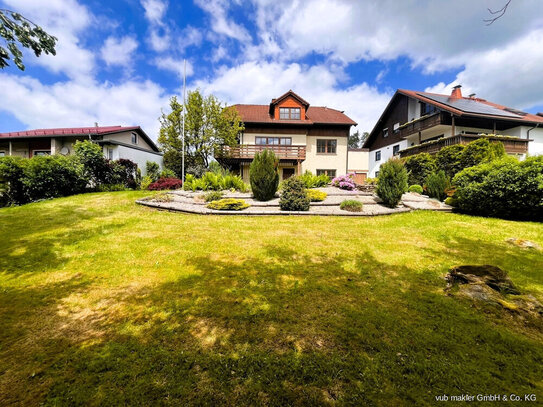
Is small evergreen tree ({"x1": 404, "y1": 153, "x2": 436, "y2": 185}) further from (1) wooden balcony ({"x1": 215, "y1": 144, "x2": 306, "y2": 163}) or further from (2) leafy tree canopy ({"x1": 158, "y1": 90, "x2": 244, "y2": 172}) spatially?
(2) leafy tree canopy ({"x1": 158, "y1": 90, "x2": 244, "y2": 172})

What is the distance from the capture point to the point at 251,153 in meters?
20.5

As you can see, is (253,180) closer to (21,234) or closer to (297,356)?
(21,234)

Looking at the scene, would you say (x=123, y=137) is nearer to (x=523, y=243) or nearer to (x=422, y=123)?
(x=523, y=243)

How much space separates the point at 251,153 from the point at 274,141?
321 cm

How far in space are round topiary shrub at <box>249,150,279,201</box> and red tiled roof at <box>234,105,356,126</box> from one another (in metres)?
11.4

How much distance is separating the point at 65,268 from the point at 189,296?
2.74 m

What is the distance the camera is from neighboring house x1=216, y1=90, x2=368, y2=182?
21047 millimetres

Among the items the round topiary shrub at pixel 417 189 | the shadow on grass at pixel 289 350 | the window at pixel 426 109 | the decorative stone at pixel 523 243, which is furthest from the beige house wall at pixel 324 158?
the shadow on grass at pixel 289 350

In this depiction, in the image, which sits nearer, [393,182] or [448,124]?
[393,182]

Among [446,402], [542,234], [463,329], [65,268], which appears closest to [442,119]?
[542,234]

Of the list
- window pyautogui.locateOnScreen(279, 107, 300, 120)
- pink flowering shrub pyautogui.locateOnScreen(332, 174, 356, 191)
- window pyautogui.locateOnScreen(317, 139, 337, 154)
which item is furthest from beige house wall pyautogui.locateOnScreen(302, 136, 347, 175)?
pink flowering shrub pyautogui.locateOnScreen(332, 174, 356, 191)

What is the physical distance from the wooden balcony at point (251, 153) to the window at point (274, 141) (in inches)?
44.3

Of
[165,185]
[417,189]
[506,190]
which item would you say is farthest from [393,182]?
[165,185]

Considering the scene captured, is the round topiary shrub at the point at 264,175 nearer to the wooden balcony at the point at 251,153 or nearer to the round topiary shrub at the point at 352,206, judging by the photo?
the round topiary shrub at the point at 352,206
